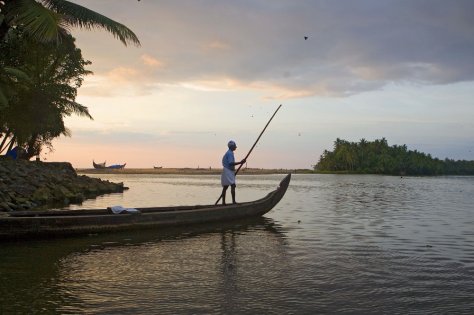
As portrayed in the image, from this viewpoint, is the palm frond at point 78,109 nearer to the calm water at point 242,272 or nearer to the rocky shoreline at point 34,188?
the rocky shoreline at point 34,188

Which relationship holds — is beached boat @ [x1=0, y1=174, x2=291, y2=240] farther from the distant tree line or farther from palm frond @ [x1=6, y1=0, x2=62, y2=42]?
the distant tree line

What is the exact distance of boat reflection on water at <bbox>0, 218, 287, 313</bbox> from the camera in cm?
686

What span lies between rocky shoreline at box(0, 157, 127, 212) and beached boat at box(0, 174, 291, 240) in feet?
22.5

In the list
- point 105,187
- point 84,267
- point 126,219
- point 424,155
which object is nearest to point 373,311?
point 84,267

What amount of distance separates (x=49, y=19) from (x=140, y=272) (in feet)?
31.9

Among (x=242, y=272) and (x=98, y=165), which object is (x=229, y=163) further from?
(x=98, y=165)

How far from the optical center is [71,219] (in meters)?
12.7

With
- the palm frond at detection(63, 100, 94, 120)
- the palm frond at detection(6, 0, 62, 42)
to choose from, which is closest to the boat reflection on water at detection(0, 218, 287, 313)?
the palm frond at detection(6, 0, 62, 42)

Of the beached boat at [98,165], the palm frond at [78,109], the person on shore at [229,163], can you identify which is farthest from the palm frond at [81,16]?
the beached boat at [98,165]

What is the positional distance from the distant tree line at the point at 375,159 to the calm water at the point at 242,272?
12749cm

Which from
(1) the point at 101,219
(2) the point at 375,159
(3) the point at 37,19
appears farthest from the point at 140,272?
(2) the point at 375,159

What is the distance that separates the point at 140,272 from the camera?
896 cm

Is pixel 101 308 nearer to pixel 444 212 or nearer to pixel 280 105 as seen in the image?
pixel 280 105

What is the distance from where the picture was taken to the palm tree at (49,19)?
1418 cm
